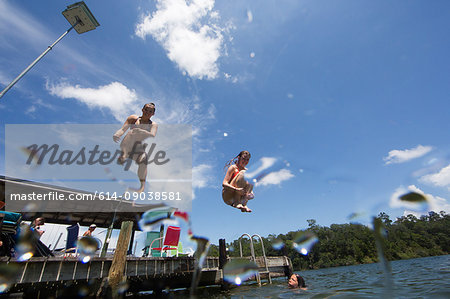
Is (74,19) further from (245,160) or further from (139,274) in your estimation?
(139,274)

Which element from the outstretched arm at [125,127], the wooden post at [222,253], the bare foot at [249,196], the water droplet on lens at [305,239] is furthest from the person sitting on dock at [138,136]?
the wooden post at [222,253]

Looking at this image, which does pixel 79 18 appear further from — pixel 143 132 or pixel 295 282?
pixel 295 282

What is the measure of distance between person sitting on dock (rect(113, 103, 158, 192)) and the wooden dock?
4.66 meters

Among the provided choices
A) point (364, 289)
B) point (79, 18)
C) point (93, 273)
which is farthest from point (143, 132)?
point (364, 289)

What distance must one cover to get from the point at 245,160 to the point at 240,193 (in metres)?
0.73

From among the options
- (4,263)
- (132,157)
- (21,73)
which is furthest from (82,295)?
(21,73)

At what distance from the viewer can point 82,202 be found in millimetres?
10594

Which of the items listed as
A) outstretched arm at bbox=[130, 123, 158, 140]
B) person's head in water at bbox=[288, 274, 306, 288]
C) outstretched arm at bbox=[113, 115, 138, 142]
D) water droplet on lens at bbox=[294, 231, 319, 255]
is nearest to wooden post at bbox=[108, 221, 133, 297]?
outstretched arm at bbox=[113, 115, 138, 142]

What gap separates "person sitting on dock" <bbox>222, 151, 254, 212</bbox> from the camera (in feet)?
13.2

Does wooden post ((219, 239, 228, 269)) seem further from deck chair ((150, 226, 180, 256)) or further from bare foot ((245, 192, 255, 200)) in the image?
bare foot ((245, 192, 255, 200))

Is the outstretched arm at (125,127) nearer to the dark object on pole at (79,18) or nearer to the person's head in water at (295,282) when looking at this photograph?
the dark object on pole at (79,18)

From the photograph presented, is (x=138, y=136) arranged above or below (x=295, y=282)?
above

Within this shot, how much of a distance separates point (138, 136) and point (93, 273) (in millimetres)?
5967

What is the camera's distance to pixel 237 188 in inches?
157
